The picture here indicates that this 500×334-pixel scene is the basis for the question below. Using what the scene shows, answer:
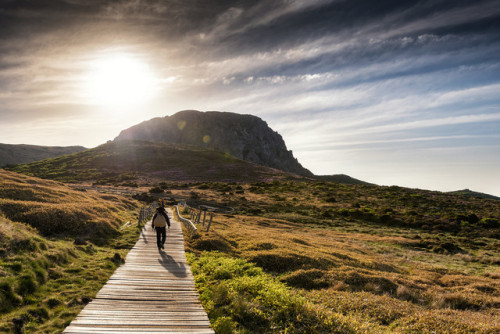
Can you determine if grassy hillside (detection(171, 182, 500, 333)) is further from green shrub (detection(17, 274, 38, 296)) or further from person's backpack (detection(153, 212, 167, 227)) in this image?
green shrub (detection(17, 274, 38, 296))

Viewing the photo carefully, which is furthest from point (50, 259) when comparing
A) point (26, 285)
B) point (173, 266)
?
point (173, 266)

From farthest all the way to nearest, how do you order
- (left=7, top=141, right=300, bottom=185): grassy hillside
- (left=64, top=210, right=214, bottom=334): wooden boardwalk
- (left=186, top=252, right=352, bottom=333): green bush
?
(left=7, top=141, right=300, bottom=185): grassy hillside < (left=186, top=252, right=352, bottom=333): green bush < (left=64, top=210, right=214, bottom=334): wooden boardwalk

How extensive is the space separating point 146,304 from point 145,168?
318ft

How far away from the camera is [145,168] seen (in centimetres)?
9731

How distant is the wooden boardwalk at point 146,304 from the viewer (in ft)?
20.2

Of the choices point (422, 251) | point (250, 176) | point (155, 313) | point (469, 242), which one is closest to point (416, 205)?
point (469, 242)

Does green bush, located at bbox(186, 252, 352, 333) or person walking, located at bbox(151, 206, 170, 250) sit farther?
person walking, located at bbox(151, 206, 170, 250)

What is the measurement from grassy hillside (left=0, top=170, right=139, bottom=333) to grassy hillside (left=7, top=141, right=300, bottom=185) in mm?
58370

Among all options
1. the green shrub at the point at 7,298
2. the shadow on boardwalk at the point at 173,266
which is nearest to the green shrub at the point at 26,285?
the green shrub at the point at 7,298

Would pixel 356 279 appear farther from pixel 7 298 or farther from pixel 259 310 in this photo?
pixel 7 298

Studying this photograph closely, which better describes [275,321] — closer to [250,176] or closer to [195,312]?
[195,312]

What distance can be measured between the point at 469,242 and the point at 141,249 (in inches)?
1374

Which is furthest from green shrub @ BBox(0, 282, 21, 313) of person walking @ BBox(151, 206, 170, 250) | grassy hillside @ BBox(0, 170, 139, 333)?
person walking @ BBox(151, 206, 170, 250)

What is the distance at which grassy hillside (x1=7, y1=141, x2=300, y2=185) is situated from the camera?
84125 millimetres
